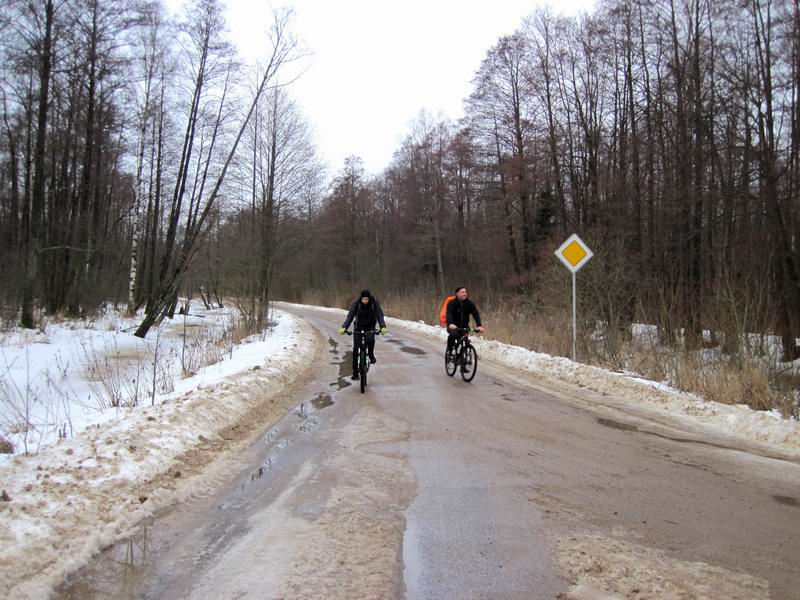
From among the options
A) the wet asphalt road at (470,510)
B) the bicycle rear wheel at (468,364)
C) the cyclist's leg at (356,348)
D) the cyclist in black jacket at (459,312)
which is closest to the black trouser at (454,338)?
the cyclist in black jacket at (459,312)

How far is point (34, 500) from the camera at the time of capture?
3695 millimetres

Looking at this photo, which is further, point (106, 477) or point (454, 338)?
point (454, 338)

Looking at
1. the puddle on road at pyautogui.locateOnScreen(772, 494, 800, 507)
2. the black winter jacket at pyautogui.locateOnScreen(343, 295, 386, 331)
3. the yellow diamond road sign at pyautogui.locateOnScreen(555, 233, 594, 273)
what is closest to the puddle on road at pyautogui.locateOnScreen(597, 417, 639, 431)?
the puddle on road at pyautogui.locateOnScreen(772, 494, 800, 507)

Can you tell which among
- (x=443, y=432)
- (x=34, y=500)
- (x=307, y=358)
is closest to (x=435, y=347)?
(x=307, y=358)

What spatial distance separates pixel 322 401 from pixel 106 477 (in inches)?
172

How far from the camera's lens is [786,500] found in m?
4.25

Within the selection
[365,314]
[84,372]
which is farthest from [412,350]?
[84,372]

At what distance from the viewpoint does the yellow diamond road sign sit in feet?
40.0

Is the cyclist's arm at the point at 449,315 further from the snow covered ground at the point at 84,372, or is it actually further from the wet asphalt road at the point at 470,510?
the snow covered ground at the point at 84,372

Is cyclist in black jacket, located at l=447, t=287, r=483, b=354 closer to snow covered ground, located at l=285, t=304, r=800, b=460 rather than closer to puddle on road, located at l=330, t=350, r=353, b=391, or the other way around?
snow covered ground, located at l=285, t=304, r=800, b=460

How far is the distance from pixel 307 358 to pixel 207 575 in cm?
1048

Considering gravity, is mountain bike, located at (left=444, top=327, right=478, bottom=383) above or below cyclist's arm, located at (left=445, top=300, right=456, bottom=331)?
below

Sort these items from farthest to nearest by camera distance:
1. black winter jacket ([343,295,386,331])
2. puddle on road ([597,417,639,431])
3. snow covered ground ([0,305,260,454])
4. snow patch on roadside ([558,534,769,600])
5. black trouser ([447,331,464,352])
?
black trouser ([447,331,464,352]) → black winter jacket ([343,295,386,331]) → snow covered ground ([0,305,260,454]) → puddle on road ([597,417,639,431]) → snow patch on roadside ([558,534,769,600])

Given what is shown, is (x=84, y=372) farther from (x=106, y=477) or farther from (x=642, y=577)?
(x=642, y=577)
